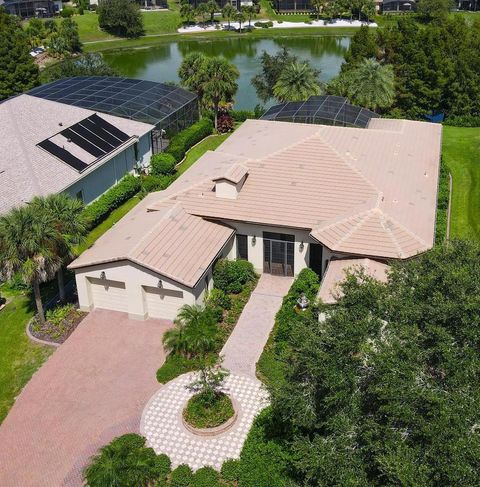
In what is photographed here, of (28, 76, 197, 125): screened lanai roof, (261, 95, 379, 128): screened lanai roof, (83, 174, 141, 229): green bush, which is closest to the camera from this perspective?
(83, 174, 141, 229): green bush

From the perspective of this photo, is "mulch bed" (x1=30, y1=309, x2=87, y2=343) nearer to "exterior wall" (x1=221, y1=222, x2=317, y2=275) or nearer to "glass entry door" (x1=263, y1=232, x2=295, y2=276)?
"exterior wall" (x1=221, y1=222, x2=317, y2=275)

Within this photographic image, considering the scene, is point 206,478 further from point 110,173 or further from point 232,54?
point 232,54

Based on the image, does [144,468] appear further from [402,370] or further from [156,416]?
[402,370]

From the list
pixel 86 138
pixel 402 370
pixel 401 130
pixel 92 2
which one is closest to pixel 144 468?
pixel 402 370

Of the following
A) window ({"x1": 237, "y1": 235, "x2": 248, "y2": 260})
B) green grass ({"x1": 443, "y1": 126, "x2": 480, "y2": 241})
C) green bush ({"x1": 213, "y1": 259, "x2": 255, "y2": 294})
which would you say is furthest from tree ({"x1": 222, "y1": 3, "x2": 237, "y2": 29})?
green bush ({"x1": 213, "y1": 259, "x2": 255, "y2": 294})

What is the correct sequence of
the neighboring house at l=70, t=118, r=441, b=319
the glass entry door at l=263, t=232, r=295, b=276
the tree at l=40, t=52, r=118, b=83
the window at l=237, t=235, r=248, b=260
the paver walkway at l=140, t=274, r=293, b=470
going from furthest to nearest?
the tree at l=40, t=52, r=118, b=83, the window at l=237, t=235, r=248, b=260, the glass entry door at l=263, t=232, r=295, b=276, the neighboring house at l=70, t=118, r=441, b=319, the paver walkway at l=140, t=274, r=293, b=470

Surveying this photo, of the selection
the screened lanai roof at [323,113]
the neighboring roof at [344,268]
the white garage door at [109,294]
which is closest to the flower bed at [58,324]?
the white garage door at [109,294]
